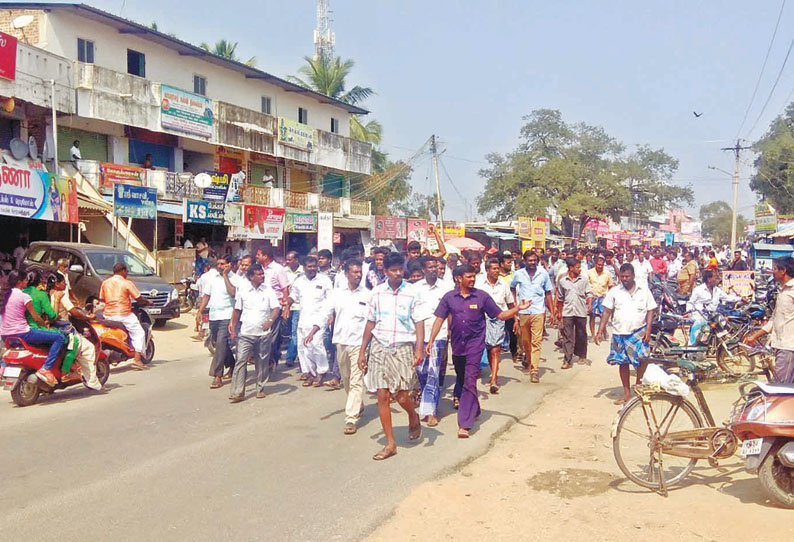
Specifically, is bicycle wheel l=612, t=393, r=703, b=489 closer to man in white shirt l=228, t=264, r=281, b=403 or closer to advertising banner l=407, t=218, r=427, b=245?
man in white shirt l=228, t=264, r=281, b=403

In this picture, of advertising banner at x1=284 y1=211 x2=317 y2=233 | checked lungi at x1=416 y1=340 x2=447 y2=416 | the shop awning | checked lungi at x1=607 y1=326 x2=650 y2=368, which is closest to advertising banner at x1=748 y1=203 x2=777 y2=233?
the shop awning

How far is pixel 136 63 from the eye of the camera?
25594 millimetres

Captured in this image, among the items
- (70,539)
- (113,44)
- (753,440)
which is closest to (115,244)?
(113,44)

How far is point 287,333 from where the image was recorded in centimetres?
1152

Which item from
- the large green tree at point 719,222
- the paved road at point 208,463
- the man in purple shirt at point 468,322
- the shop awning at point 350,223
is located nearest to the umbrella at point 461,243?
the shop awning at point 350,223

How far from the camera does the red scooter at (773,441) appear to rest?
495 centimetres

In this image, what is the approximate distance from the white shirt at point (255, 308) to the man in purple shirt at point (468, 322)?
7.75 ft

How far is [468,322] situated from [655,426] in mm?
2303

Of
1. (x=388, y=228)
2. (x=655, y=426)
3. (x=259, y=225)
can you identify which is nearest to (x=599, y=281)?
(x=655, y=426)

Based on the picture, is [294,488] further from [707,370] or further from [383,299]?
[707,370]

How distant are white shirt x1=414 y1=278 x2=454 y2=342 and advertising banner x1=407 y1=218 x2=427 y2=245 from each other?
16.7 m

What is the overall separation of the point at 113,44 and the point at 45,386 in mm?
19368

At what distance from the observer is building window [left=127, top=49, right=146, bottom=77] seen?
2530 cm

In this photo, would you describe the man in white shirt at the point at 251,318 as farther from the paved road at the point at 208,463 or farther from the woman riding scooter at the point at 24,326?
the woman riding scooter at the point at 24,326
